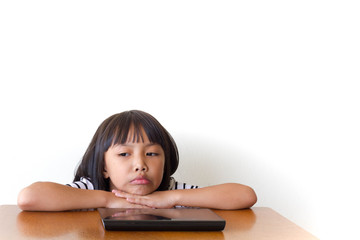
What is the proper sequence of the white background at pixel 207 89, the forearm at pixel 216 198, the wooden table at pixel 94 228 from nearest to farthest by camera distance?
the wooden table at pixel 94 228 → the forearm at pixel 216 198 → the white background at pixel 207 89

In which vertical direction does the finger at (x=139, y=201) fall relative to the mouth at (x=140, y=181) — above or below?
below

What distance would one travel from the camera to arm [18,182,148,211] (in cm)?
99

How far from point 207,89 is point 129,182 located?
0.52 metres

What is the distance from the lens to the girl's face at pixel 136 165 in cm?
113

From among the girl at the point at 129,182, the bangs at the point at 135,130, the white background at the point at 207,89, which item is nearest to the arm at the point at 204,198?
the girl at the point at 129,182

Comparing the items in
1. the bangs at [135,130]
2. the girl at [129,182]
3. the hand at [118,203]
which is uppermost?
the bangs at [135,130]

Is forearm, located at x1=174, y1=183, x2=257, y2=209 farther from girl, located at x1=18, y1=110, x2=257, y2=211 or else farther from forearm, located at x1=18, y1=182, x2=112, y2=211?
→ forearm, located at x1=18, y1=182, x2=112, y2=211

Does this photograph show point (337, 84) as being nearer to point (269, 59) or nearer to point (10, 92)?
point (269, 59)

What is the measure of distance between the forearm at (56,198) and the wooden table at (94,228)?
0.02m

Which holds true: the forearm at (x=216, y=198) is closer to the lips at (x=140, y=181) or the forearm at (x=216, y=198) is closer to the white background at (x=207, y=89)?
the lips at (x=140, y=181)

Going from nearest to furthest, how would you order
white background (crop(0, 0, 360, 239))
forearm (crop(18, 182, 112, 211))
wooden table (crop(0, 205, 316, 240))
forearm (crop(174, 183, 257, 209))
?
wooden table (crop(0, 205, 316, 240))
forearm (crop(18, 182, 112, 211))
forearm (crop(174, 183, 257, 209))
white background (crop(0, 0, 360, 239))

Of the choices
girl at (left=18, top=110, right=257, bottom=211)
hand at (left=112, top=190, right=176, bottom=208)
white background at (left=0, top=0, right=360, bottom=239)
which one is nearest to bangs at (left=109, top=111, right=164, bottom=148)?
girl at (left=18, top=110, right=257, bottom=211)

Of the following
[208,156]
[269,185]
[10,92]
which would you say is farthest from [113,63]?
[269,185]

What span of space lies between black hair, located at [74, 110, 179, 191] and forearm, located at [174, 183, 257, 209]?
0.52 ft
